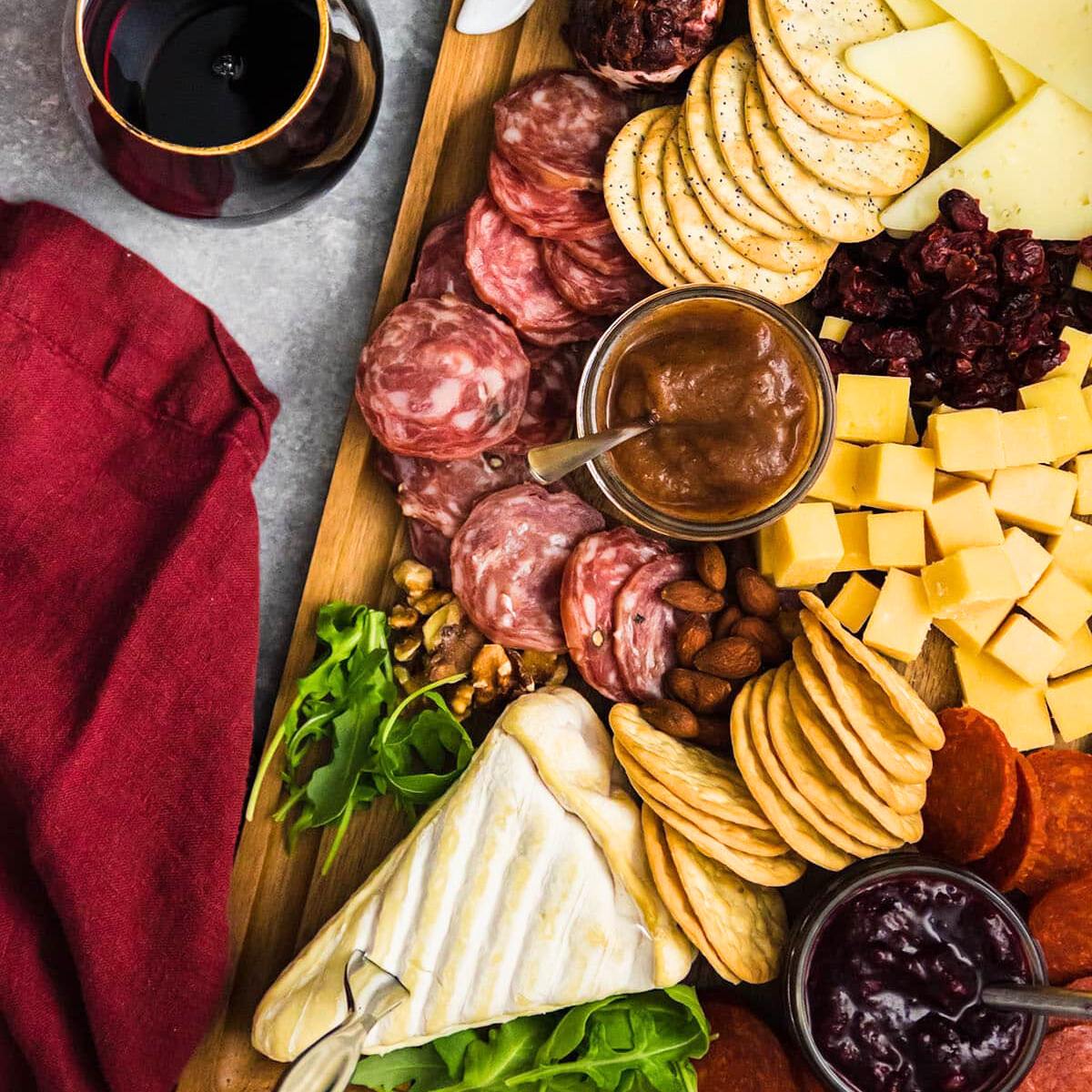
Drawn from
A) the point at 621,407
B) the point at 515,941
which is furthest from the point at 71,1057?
the point at 621,407

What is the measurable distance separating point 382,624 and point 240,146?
0.77 m

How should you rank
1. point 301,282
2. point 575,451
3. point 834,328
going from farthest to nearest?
point 301,282, point 834,328, point 575,451

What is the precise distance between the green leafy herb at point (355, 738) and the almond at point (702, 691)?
349mm

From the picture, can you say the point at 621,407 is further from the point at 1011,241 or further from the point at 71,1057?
the point at 71,1057

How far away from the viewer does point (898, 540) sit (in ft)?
6.10

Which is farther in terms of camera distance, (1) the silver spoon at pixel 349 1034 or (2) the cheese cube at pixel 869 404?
(2) the cheese cube at pixel 869 404

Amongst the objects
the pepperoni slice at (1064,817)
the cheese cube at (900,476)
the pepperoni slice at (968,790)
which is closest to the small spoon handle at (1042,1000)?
the pepperoni slice at (968,790)

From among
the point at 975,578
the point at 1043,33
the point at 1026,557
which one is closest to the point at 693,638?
the point at 975,578

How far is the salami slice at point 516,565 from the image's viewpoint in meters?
1.88

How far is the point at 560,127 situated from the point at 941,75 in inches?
23.7

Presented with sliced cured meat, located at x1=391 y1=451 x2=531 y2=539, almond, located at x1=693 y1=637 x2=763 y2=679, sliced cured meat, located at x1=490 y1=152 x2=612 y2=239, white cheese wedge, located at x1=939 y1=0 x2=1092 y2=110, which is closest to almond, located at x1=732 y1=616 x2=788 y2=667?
almond, located at x1=693 y1=637 x2=763 y2=679

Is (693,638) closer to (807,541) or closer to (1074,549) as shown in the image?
(807,541)

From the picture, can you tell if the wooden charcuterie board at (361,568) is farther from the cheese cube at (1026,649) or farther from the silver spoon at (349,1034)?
the silver spoon at (349,1034)

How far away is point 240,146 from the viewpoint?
153 cm
